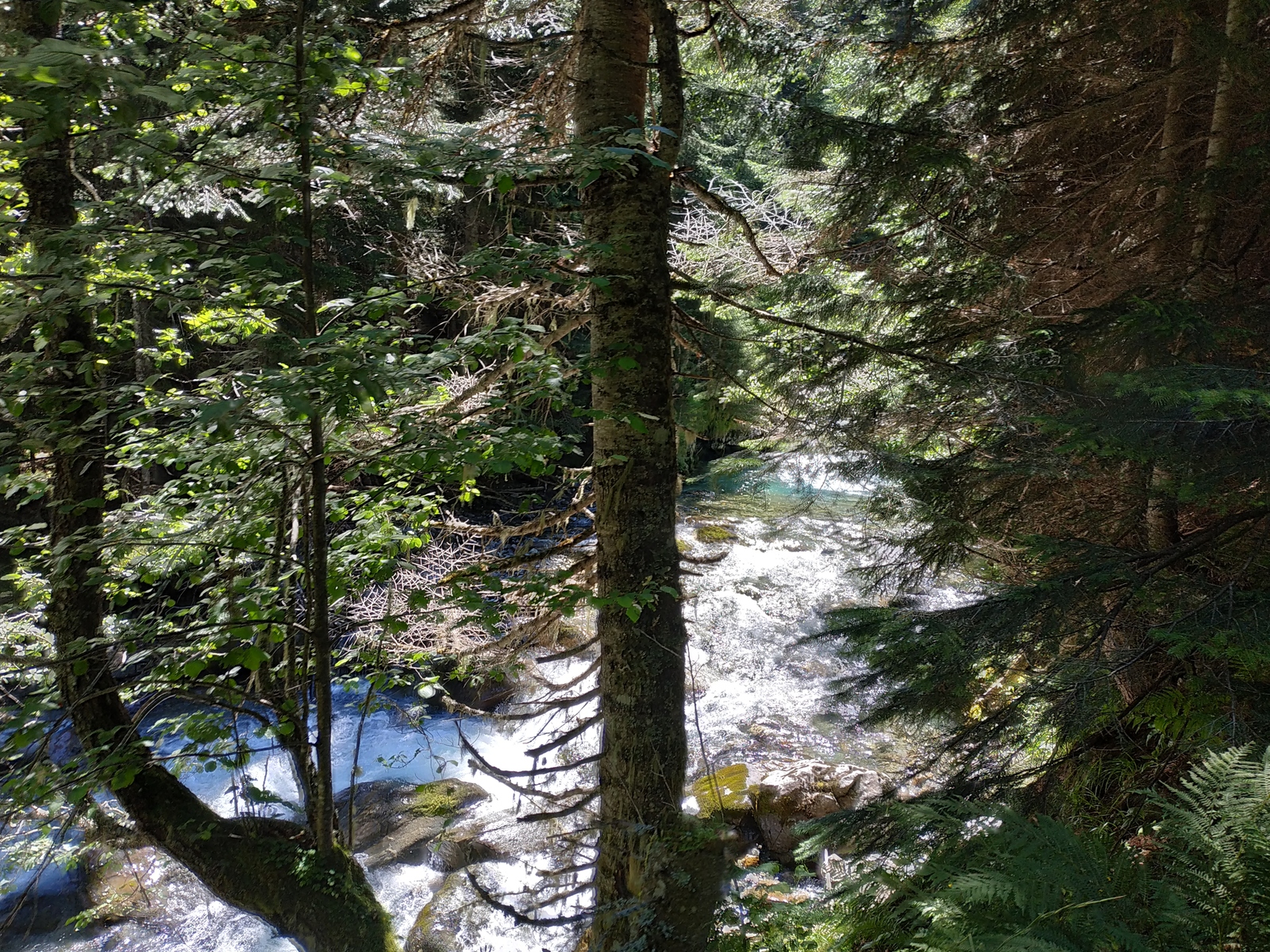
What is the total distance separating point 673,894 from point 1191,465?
3052mm

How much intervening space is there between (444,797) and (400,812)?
48 centimetres

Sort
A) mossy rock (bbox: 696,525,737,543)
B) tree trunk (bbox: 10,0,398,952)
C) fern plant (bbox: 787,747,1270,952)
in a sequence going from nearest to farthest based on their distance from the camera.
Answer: fern plant (bbox: 787,747,1270,952) < tree trunk (bbox: 10,0,398,952) < mossy rock (bbox: 696,525,737,543)

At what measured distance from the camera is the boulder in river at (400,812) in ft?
23.1

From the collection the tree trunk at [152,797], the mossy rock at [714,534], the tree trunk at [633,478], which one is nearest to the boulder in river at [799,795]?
the tree trunk at [633,478]

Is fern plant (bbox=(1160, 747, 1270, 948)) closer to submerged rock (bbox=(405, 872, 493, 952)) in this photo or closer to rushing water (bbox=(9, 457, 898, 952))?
rushing water (bbox=(9, 457, 898, 952))

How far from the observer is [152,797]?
3.89 meters

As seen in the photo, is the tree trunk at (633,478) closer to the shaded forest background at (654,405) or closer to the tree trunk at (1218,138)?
the shaded forest background at (654,405)

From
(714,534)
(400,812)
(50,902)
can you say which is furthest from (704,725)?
(50,902)

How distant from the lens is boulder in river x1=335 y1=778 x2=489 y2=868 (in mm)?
7044

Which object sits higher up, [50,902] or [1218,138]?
[1218,138]

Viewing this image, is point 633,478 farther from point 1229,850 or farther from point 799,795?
point 799,795

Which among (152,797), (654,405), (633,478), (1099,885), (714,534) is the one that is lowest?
(714,534)

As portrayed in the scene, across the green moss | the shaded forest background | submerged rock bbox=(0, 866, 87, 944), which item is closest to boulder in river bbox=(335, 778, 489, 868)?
the green moss

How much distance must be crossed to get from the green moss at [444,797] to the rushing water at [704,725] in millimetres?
184
